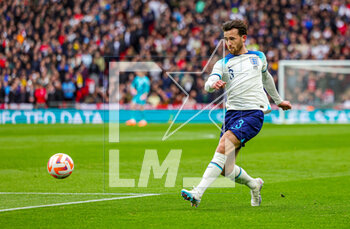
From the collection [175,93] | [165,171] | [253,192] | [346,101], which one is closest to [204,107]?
[175,93]

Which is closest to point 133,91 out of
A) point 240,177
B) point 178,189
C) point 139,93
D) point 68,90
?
point 139,93

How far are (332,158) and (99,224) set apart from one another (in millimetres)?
8597

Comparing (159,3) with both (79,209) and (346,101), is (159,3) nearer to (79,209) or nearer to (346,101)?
(346,101)

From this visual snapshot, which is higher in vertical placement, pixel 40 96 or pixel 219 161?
pixel 219 161

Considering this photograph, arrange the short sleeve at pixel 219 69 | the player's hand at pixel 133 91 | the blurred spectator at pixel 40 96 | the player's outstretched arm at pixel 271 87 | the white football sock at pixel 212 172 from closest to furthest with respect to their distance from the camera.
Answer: the white football sock at pixel 212 172 < the short sleeve at pixel 219 69 < the player's outstretched arm at pixel 271 87 < the player's hand at pixel 133 91 < the blurred spectator at pixel 40 96

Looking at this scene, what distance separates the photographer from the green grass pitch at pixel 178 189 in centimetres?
682

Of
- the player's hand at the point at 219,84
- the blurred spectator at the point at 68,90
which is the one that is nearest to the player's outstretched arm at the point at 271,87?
the player's hand at the point at 219,84

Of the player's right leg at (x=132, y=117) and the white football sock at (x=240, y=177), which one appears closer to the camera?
the white football sock at (x=240, y=177)

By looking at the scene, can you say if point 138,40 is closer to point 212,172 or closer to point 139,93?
point 139,93

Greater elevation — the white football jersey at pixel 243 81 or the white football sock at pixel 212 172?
the white football jersey at pixel 243 81

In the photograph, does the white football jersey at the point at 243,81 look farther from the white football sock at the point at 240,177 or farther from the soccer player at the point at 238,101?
the white football sock at the point at 240,177

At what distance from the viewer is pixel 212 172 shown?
7410 mm

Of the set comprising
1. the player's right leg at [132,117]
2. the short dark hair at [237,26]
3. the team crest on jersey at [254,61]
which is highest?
the short dark hair at [237,26]

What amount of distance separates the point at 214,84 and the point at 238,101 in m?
0.75
